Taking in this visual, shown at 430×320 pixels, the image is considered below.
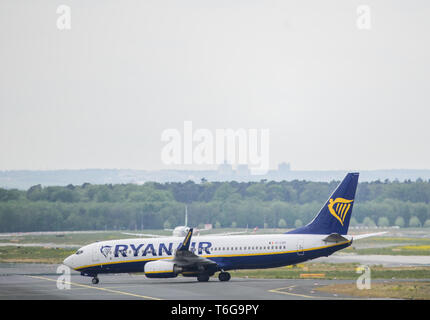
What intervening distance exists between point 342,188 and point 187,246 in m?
11.8

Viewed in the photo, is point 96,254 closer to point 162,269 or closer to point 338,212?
point 162,269

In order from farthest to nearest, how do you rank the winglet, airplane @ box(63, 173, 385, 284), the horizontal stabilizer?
airplane @ box(63, 173, 385, 284) < the horizontal stabilizer < the winglet

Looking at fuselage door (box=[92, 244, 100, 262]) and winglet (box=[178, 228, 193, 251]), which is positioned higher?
winglet (box=[178, 228, 193, 251])

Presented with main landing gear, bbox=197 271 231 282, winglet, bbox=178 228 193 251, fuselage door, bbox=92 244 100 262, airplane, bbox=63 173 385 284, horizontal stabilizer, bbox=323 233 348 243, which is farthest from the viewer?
fuselage door, bbox=92 244 100 262

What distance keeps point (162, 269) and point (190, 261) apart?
2188 millimetres

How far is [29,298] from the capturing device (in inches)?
1882

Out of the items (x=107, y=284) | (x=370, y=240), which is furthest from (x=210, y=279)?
(x=370, y=240)

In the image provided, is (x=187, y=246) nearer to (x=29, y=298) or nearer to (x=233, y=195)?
(x=29, y=298)

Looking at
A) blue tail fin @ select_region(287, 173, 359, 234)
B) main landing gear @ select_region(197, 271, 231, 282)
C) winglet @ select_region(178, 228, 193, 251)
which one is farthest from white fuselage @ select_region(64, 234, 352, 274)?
winglet @ select_region(178, 228, 193, 251)

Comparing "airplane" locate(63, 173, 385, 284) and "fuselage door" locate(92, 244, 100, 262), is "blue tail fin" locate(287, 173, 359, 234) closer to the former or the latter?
"airplane" locate(63, 173, 385, 284)

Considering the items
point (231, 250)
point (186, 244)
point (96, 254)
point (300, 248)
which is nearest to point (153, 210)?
point (96, 254)

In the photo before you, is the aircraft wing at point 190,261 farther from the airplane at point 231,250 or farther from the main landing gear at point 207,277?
the main landing gear at point 207,277

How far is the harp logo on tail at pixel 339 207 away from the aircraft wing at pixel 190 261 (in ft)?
30.5

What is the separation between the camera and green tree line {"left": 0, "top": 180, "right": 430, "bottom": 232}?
152 m
